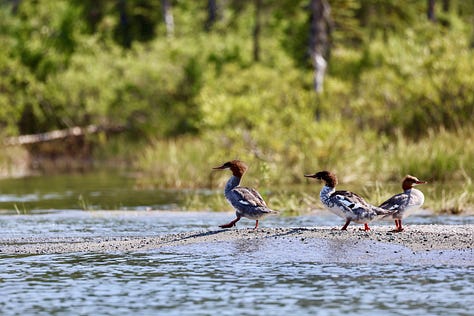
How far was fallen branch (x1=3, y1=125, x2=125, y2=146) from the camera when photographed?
49.2 m

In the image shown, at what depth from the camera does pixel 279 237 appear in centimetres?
1599

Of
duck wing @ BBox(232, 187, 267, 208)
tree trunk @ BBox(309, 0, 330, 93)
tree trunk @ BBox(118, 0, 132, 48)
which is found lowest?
duck wing @ BBox(232, 187, 267, 208)

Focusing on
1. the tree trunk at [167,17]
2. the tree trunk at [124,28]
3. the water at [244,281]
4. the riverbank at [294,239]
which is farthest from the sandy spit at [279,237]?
the tree trunk at [124,28]

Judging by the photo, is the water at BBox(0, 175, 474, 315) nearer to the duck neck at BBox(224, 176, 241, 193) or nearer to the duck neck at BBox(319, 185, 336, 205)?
the duck neck at BBox(319, 185, 336, 205)

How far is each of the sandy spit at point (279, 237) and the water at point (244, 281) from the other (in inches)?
11.2

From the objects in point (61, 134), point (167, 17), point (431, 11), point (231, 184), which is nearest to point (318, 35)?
point (431, 11)

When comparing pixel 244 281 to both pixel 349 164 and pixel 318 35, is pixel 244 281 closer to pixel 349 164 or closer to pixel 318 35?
pixel 349 164

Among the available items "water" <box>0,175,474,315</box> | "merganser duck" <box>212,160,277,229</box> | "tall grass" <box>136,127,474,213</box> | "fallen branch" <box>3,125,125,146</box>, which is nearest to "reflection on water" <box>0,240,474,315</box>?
"water" <box>0,175,474,315</box>

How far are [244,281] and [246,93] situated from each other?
124 feet

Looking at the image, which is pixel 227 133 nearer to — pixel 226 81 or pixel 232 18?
pixel 226 81

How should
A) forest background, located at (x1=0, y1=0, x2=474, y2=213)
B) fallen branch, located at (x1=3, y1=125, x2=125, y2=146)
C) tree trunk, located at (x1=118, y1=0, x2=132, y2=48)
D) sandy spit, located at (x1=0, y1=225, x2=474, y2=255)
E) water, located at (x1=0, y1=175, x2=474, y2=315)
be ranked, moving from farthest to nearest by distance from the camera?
tree trunk, located at (x1=118, y1=0, x2=132, y2=48)
fallen branch, located at (x1=3, y1=125, x2=125, y2=146)
forest background, located at (x1=0, y1=0, x2=474, y2=213)
sandy spit, located at (x1=0, y1=225, x2=474, y2=255)
water, located at (x1=0, y1=175, x2=474, y2=315)

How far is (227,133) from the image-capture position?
3350 cm

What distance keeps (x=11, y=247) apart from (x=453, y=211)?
30.8 feet

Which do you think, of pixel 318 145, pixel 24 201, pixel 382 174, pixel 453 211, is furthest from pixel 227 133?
pixel 453 211
